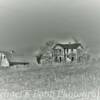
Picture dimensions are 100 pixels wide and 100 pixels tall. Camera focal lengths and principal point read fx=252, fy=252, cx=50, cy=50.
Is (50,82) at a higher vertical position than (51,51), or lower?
lower

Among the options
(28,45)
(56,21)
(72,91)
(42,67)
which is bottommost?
(72,91)

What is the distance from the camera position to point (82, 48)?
124 cm

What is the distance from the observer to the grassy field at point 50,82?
4.00 feet

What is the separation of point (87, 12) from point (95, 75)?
315 mm

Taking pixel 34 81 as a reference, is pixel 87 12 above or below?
above

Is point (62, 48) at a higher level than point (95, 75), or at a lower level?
higher

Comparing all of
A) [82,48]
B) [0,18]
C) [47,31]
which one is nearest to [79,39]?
[82,48]

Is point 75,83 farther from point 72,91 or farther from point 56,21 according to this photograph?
point 56,21

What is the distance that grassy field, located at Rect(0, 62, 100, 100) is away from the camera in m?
1.22

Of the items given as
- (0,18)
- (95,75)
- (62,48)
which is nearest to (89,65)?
(95,75)

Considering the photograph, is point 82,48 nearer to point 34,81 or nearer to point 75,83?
point 75,83

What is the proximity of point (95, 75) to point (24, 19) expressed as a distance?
45 cm

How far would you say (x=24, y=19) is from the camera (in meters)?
1.25

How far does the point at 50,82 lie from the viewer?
123 centimetres
